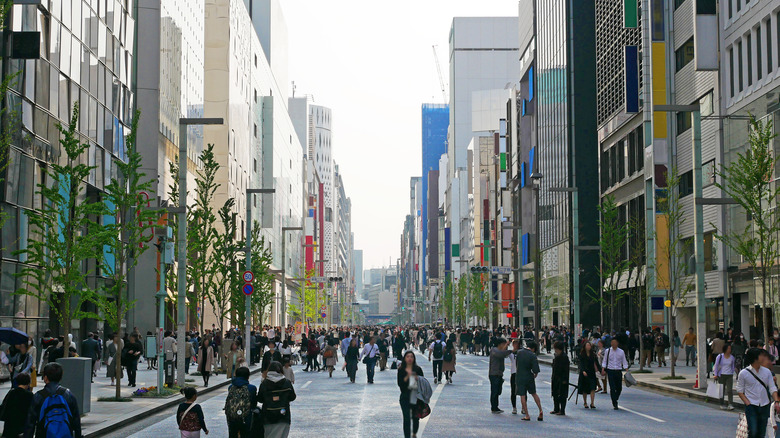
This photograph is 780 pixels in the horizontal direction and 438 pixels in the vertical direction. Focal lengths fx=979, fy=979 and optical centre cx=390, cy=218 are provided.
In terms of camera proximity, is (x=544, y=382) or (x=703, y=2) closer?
(x=544, y=382)

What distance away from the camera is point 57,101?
121ft

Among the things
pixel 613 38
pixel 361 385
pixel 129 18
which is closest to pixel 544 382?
pixel 361 385

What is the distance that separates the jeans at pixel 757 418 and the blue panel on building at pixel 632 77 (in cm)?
4438

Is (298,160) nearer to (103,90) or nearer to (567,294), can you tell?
(567,294)

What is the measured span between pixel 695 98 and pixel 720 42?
5827 mm

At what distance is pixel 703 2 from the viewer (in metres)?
44.3

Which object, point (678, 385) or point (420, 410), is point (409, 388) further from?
point (678, 385)

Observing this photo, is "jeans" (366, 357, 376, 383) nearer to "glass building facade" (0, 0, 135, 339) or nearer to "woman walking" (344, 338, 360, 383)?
"woman walking" (344, 338, 360, 383)

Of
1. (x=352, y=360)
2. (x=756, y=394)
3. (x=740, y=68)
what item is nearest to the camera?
(x=756, y=394)

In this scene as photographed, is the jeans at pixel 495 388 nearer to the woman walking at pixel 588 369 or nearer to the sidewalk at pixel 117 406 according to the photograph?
the woman walking at pixel 588 369

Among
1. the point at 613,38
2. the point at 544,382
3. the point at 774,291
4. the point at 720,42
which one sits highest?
the point at 613,38

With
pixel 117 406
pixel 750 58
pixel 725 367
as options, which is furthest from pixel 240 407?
pixel 750 58

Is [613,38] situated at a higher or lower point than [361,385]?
higher

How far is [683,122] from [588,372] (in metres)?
33.0
